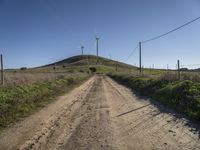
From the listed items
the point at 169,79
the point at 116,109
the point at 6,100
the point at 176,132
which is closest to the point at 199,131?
the point at 176,132

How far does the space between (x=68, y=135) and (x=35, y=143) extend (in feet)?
3.26

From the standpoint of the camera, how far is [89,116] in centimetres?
1005

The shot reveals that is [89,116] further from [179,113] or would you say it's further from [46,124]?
[179,113]

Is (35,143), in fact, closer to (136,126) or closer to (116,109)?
(136,126)

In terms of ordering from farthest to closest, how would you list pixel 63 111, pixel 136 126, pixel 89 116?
pixel 63 111
pixel 89 116
pixel 136 126

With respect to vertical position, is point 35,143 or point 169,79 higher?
point 169,79

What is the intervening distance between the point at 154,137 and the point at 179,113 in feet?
12.9

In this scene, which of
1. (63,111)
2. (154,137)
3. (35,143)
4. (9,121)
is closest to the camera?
(35,143)

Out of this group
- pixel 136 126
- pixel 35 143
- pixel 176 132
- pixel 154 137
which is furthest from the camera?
pixel 136 126

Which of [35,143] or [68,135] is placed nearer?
[35,143]

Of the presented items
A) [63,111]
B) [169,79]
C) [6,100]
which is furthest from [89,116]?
[169,79]

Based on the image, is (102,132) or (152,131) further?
(152,131)

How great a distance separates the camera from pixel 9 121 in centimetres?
922

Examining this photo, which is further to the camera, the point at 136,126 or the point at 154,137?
the point at 136,126
